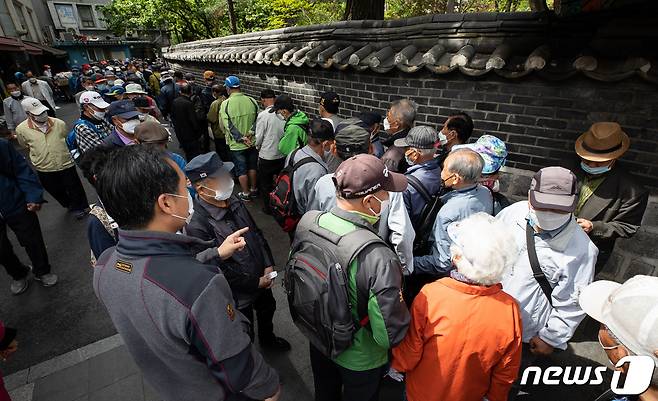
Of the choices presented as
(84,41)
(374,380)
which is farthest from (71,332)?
(84,41)

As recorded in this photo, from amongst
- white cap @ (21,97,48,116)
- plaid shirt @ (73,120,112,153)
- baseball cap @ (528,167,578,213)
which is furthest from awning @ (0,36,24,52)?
baseball cap @ (528,167,578,213)

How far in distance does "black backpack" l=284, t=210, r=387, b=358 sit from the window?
55.6 m

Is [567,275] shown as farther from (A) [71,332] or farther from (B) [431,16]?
(A) [71,332]

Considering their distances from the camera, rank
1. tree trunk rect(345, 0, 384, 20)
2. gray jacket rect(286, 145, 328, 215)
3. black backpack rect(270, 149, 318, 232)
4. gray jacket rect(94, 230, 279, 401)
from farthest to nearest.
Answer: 1. tree trunk rect(345, 0, 384, 20)
2. black backpack rect(270, 149, 318, 232)
3. gray jacket rect(286, 145, 328, 215)
4. gray jacket rect(94, 230, 279, 401)

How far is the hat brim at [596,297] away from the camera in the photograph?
4.49 feet

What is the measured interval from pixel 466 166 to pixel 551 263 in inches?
33.7

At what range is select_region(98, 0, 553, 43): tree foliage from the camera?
1556 cm

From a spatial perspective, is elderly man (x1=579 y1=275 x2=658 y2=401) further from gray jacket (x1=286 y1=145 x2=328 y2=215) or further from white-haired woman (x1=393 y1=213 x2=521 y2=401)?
gray jacket (x1=286 y1=145 x2=328 y2=215)

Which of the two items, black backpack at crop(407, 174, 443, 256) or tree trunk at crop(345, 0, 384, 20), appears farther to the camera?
tree trunk at crop(345, 0, 384, 20)

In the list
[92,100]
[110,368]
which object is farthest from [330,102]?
[110,368]

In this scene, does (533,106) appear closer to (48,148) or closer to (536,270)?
(536,270)

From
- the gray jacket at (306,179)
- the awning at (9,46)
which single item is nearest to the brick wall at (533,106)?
the gray jacket at (306,179)

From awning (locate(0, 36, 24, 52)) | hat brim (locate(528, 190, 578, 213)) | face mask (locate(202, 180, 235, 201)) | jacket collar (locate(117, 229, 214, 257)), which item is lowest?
face mask (locate(202, 180, 235, 201))

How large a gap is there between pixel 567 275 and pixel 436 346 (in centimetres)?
100
